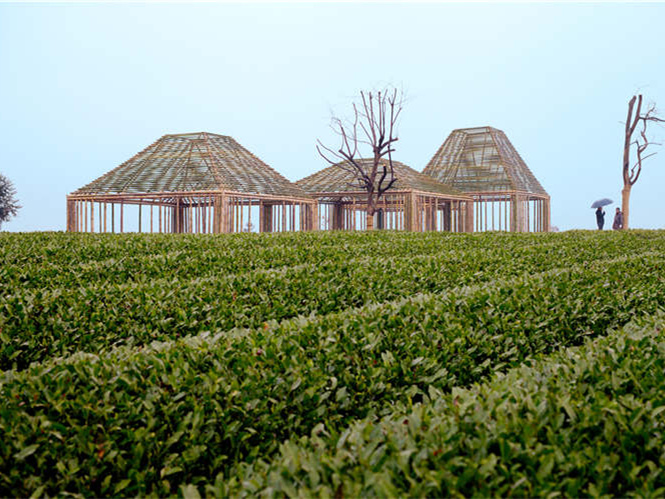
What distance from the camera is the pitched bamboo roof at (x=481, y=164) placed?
3084cm

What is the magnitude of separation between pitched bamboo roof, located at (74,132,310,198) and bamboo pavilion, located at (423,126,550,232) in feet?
33.6

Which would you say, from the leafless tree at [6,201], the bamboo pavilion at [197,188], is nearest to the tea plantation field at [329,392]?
the bamboo pavilion at [197,188]

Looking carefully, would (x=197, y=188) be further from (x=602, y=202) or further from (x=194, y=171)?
(x=602, y=202)

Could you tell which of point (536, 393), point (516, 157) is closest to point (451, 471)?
point (536, 393)

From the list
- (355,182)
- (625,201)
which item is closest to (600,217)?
(625,201)

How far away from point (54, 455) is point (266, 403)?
3.85 feet

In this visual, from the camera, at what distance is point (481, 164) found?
3216cm

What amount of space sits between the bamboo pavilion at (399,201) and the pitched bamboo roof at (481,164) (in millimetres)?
1369

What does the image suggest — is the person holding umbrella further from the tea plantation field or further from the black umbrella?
the tea plantation field

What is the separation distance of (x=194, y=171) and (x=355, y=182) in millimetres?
7805

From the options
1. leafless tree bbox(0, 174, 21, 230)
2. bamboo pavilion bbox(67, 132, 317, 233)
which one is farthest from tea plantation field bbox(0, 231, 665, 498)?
leafless tree bbox(0, 174, 21, 230)

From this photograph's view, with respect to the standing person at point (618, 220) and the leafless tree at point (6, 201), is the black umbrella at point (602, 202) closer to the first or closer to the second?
the standing person at point (618, 220)

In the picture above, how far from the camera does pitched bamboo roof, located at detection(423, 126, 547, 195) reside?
30844 mm

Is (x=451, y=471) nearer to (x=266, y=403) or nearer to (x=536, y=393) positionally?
(x=536, y=393)
